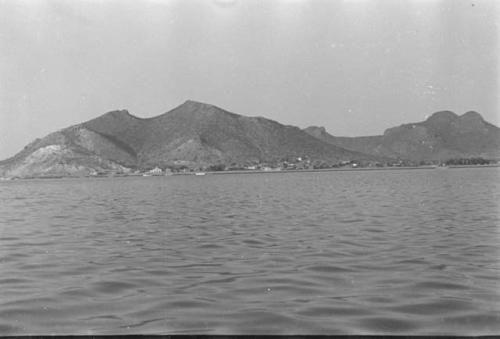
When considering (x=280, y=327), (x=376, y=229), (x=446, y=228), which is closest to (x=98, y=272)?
(x=280, y=327)

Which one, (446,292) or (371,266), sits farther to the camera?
(371,266)

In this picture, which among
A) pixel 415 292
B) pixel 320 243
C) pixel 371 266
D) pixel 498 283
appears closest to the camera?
pixel 415 292

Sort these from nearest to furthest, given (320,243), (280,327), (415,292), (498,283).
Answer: (280,327), (415,292), (498,283), (320,243)

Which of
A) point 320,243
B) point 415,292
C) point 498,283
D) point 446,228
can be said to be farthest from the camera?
point 446,228

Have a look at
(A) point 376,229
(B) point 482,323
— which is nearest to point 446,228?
(A) point 376,229

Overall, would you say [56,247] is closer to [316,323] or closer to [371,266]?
[371,266]

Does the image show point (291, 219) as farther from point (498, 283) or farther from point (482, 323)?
point (482, 323)

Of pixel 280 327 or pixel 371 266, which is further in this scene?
pixel 371 266

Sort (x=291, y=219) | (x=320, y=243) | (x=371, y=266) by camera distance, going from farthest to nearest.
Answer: (x=291, y=219) < (x=320, y=243) < (x=371, y=266)
